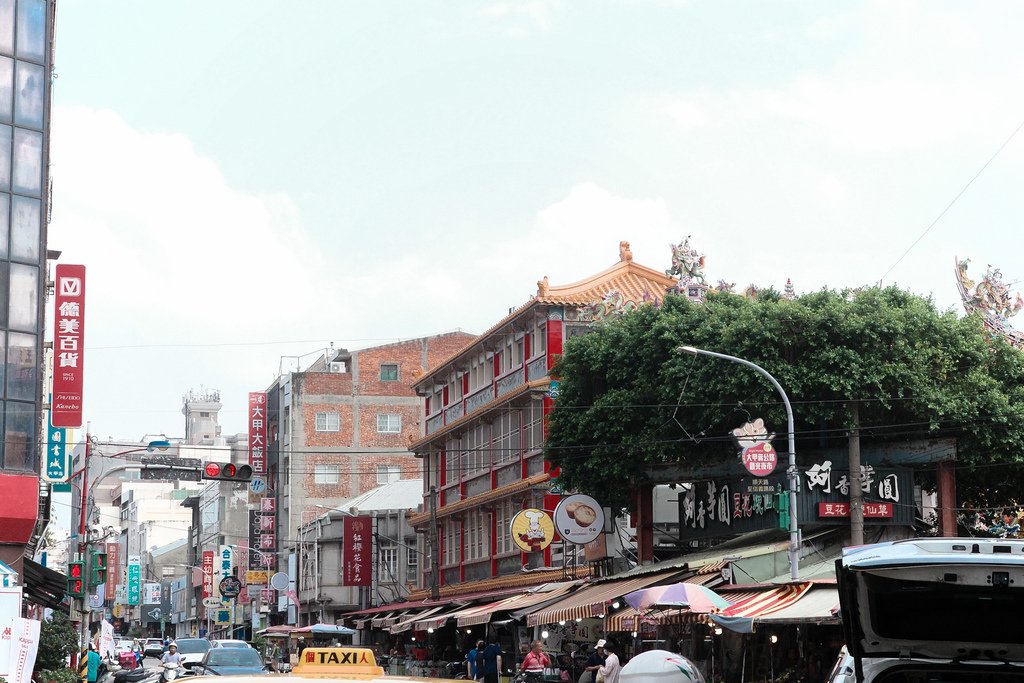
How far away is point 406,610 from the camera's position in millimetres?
Answer: 57250

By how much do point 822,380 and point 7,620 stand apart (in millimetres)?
21163

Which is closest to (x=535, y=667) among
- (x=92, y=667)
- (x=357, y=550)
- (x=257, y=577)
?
(x=92, y=667)

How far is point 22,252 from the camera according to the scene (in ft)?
127

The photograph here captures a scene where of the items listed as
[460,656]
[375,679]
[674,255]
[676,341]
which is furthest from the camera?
[460,656]

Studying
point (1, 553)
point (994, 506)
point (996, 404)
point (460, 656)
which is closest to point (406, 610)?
point (460, 656)

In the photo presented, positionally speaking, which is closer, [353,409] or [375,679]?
[375,679]

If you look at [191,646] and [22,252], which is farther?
[191,646]

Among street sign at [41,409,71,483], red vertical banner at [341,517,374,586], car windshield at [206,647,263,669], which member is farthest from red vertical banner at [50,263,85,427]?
red vertical banner at [341,517,374,586]

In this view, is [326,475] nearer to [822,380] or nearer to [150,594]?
[822,380]

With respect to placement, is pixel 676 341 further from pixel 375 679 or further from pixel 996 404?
pixel 375 679

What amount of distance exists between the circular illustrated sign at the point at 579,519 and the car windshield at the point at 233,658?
33.6ft

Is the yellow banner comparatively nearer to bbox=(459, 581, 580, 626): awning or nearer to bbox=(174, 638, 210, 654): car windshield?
bbox=(459, 581, 580, 626): awning

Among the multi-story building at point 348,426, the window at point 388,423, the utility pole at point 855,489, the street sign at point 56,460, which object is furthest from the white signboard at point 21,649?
the window at point 388,423

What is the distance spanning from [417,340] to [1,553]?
4968cm
